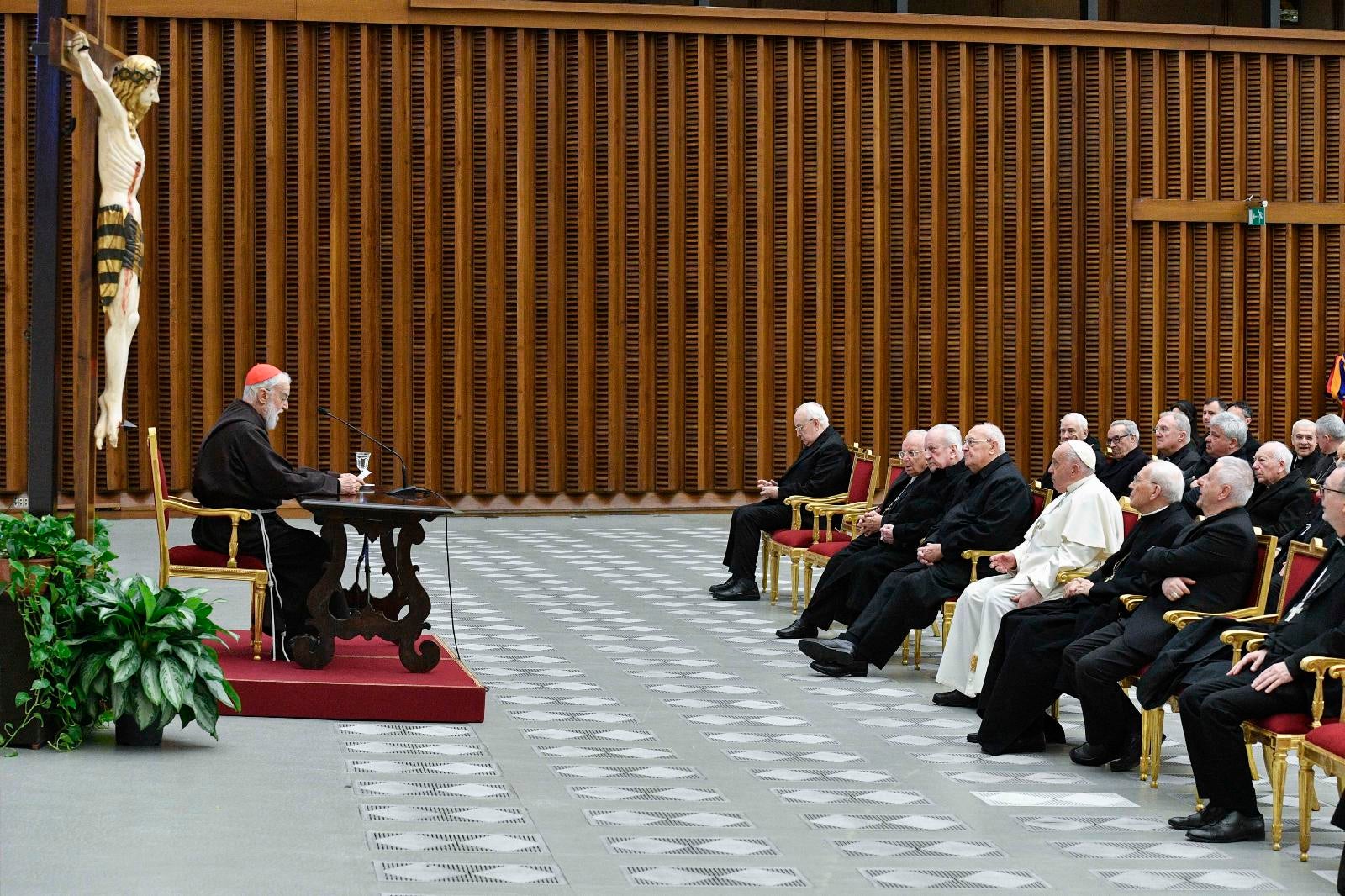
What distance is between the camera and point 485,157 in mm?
14109

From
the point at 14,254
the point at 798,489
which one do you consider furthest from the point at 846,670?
the point at 14,254

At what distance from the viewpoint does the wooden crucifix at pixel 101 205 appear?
18.9 feet

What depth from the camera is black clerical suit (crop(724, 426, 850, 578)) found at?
10.1 metres

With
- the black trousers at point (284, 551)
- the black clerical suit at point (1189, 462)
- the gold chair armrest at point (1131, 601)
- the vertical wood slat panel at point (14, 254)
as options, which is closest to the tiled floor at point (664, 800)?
the gold chair armrest at point (1131, 601)

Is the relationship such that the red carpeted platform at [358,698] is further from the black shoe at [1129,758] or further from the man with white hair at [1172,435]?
the man with white hair at [1172,435]

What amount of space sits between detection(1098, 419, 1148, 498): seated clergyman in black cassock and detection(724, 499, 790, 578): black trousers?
1.75 meters

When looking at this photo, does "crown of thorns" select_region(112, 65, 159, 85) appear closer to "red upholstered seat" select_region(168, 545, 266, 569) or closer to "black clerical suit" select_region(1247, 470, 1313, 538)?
"red upholstered seat" select_region(168, 545, 266, 569)

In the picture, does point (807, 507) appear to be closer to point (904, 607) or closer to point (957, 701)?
point (904, 607)

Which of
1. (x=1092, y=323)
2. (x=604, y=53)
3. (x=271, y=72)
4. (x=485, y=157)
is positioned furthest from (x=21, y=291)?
(x=1092, y=323)

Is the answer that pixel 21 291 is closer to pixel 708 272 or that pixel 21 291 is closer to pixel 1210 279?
pixel 708 272

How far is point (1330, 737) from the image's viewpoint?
4652 millimetres

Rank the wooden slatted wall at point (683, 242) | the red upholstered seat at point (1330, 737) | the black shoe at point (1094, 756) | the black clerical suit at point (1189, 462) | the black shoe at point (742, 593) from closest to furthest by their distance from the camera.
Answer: the red upholstered seat at point (1330, 737)
the black shoe at point (1094, 756)
the black clerical suit at point (1189, 462)
the black shoe at point (742, 593)
the wooden slatted wall at point (683, 242)

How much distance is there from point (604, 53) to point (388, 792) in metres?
9.99

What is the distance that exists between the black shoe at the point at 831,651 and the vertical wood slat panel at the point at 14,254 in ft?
25.6
